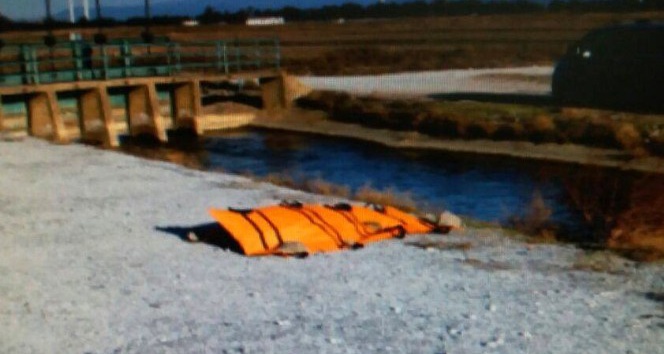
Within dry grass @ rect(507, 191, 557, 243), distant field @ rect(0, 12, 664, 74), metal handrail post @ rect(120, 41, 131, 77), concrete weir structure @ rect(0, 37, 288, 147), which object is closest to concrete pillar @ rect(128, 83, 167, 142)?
concrete weir structure @ rect(0, 37, 288, 147)

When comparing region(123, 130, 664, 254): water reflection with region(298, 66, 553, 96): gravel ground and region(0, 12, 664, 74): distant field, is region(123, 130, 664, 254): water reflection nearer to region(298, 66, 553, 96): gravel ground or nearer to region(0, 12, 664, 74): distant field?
region(298, 66, 553, 96): gravel ground

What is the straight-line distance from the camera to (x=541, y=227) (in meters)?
13.3

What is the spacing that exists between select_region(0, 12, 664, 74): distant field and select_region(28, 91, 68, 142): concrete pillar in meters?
20.7

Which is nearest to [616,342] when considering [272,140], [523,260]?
[523,260]

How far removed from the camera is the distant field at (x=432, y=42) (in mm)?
48625

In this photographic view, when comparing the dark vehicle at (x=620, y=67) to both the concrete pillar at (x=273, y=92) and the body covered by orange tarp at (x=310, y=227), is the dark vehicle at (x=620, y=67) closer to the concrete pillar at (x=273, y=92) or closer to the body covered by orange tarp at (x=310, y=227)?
the concrete pillar at (x=273, y=92)

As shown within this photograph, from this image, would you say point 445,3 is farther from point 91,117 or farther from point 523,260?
point 523,260

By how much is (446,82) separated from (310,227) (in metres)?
28.2

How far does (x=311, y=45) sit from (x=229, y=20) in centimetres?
5374

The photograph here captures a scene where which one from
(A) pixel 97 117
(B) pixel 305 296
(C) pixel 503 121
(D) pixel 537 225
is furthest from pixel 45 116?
(B) pixel 305 296

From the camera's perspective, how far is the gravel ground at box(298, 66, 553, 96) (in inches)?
1348

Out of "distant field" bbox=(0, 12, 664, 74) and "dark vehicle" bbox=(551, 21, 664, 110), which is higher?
"dark vehicle" bbox=(551, 21, 664, 110)

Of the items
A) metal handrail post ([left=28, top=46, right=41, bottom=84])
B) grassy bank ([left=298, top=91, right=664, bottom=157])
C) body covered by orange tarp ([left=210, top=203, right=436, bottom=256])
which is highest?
metal handrail post ([left=28, top=46, right=41, bottom=84])

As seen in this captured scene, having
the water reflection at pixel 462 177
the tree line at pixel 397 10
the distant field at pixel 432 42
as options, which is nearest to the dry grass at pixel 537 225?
the water reflection at pixel 462 177
